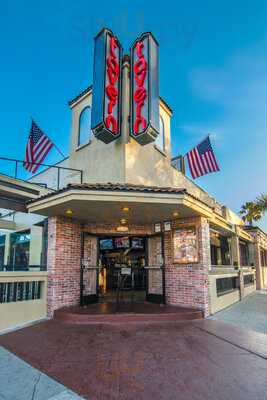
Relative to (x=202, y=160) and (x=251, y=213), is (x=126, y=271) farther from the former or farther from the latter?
(x=251, y=213)

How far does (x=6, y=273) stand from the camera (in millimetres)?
6602

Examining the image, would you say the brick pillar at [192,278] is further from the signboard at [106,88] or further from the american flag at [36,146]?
the american flag at [36,146]

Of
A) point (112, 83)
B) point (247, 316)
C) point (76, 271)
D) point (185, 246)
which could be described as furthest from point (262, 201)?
point (76, 271)

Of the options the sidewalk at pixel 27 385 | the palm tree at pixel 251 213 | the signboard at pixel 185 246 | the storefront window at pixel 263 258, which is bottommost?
the sidewalk at pixel 27 385

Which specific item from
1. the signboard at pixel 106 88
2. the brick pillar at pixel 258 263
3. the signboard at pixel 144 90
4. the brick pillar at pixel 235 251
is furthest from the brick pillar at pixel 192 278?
the brick pillar at pixel 258 263

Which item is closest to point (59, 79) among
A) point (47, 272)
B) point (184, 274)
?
point (47, 272)

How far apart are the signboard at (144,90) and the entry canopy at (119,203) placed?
207 centimetres

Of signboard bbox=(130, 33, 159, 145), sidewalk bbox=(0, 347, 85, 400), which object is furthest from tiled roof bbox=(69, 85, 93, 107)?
sidewalk bbox=(0, 347, 85, 400)

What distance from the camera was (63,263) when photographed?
25.6 ft

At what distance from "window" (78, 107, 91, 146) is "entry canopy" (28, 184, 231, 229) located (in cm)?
312

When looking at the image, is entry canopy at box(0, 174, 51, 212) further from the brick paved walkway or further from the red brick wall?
the brick paved walkway

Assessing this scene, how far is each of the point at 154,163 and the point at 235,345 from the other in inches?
240

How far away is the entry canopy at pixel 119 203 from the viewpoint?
634 cm

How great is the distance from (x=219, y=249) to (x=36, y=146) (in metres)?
8.63
